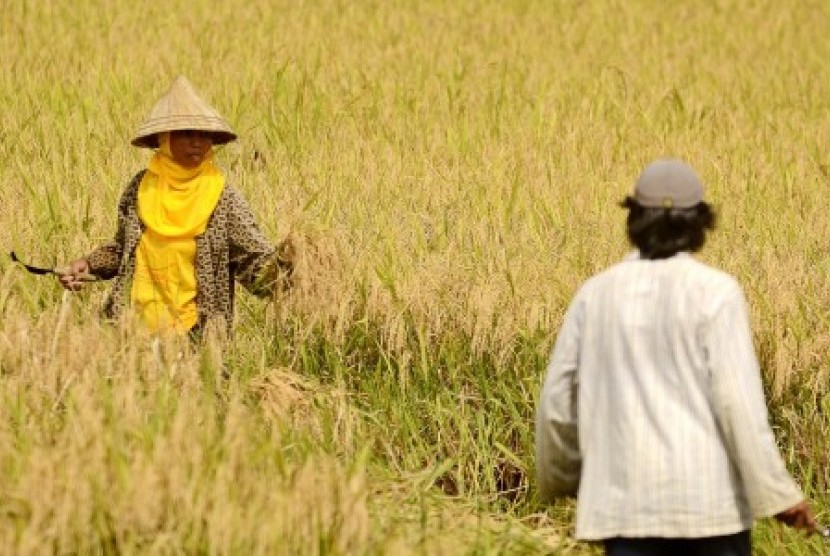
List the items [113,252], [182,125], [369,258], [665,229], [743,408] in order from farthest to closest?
[369,258] → [113,252] → [182,125] → [665,229] → [743,408]

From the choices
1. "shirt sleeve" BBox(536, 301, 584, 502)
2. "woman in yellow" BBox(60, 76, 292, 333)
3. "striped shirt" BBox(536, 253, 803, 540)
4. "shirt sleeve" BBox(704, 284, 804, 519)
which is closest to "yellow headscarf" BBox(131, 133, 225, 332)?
"woman in yellow" BBox(60, 76, 292, 333)

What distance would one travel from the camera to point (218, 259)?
4430 mm

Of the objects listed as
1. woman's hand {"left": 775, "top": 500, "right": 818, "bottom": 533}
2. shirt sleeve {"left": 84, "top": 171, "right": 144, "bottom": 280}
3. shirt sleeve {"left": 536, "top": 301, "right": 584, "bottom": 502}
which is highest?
shirt sleeve {"left": 84, "top": 171, "right": 144, "bottom": 280}

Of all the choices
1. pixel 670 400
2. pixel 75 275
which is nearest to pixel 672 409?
pixel 670 400

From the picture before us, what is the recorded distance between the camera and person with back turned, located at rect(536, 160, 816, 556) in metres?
2.90

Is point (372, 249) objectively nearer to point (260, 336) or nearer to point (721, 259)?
point (260, 336)

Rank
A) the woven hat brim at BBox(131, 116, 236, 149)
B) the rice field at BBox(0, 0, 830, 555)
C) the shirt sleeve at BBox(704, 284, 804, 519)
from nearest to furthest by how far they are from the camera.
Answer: the shirt sleeve at BBox(704, 284, 804, 519)
the rice field at BBox(0, 0, 830, 555)
the woven hat brim at BBox(131, 116, 236, 149)

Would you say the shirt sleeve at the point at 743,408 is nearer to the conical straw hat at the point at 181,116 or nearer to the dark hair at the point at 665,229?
the dark hair at the point at 665,229

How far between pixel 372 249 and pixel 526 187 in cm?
113

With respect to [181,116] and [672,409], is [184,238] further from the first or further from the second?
[672,409]

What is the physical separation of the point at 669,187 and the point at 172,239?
68.1 inches

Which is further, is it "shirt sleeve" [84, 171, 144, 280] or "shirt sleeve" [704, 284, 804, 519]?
"shirt sleeve" [84, 171, 144, 280]

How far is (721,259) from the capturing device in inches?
203

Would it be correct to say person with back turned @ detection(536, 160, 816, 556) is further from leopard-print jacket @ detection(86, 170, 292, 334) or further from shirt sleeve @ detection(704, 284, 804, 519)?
leopard-print jacket @ detection(86, 170, 292, 334)
